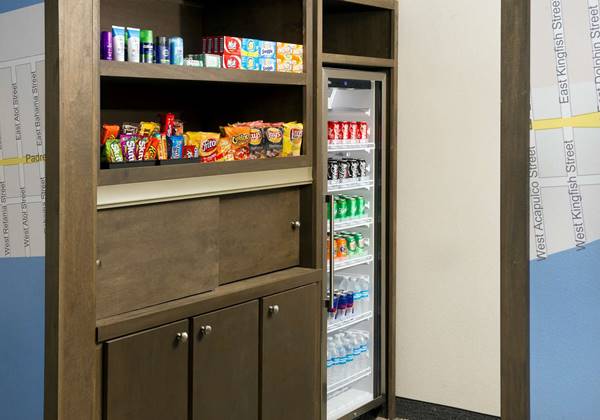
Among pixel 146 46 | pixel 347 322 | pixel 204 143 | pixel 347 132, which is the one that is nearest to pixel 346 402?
pixel 347 322

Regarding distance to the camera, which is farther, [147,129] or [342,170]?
[342,170]

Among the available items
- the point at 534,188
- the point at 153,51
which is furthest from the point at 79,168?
the point at 534,188

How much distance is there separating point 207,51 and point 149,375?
1366mm

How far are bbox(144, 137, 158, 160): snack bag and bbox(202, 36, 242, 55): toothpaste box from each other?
0.59 m

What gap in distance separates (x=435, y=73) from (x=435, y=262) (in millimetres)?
1061

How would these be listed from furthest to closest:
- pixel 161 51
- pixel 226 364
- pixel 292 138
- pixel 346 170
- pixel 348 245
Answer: pixel 348 245 < pixel 346 170 < pixel 292 138 < pixel 226 364 < pixel 161 51

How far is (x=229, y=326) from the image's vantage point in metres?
3.28

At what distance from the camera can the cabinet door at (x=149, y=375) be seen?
2.79 metres

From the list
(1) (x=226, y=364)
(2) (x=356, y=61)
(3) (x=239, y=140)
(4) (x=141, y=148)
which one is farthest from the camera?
(2) (x=356, y=61)

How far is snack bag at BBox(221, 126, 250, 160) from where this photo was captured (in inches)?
133

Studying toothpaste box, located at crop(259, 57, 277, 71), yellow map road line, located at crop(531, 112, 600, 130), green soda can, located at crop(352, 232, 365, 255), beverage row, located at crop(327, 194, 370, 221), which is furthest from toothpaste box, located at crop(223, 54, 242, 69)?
yellow map road line, located at crop(531, 112, 600, 130)

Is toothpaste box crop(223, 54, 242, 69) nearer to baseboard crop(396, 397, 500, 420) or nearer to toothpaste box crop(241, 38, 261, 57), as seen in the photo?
toothpaste box crop(241, 38, 261, 57)

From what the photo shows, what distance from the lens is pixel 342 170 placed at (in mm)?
4184

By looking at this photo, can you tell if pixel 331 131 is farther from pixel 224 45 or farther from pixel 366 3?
pixel 224 45
